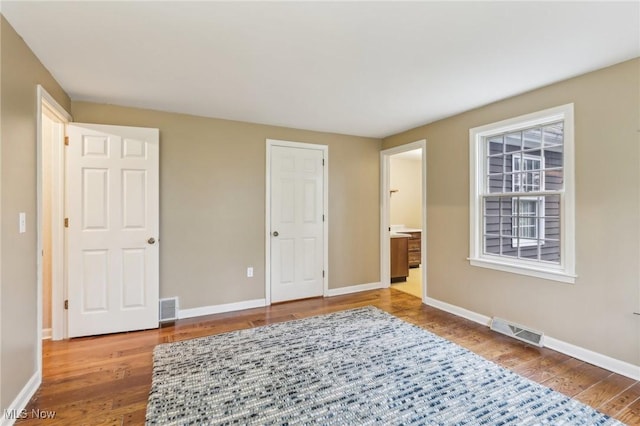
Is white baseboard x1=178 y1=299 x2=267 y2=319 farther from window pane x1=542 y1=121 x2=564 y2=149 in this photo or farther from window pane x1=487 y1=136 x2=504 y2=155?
window pane x1=542 y1=121 x2=564 y2=149

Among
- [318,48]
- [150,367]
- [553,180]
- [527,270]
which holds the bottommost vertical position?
[150,367]

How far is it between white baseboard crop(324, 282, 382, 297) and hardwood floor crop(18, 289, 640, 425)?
2.43ft

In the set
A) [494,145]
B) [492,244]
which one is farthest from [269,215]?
[494,145]

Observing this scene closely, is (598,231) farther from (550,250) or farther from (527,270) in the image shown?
(527,270)

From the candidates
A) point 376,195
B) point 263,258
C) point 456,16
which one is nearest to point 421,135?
point 376,195

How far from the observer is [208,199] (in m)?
3.70

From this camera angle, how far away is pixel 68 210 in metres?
2.99

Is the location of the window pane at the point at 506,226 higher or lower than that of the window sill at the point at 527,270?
higher

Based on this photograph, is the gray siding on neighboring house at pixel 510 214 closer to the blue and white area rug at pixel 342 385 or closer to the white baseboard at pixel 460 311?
the white baseboard at pixel 460 311

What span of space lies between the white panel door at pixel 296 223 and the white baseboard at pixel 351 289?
0.57 ft

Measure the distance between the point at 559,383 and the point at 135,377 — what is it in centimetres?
312

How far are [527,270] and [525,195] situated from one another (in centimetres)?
72

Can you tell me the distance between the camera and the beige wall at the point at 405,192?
694 cm

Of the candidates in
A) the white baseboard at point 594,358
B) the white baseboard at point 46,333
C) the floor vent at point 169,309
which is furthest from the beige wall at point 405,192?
the white baseboard at point 46,333
